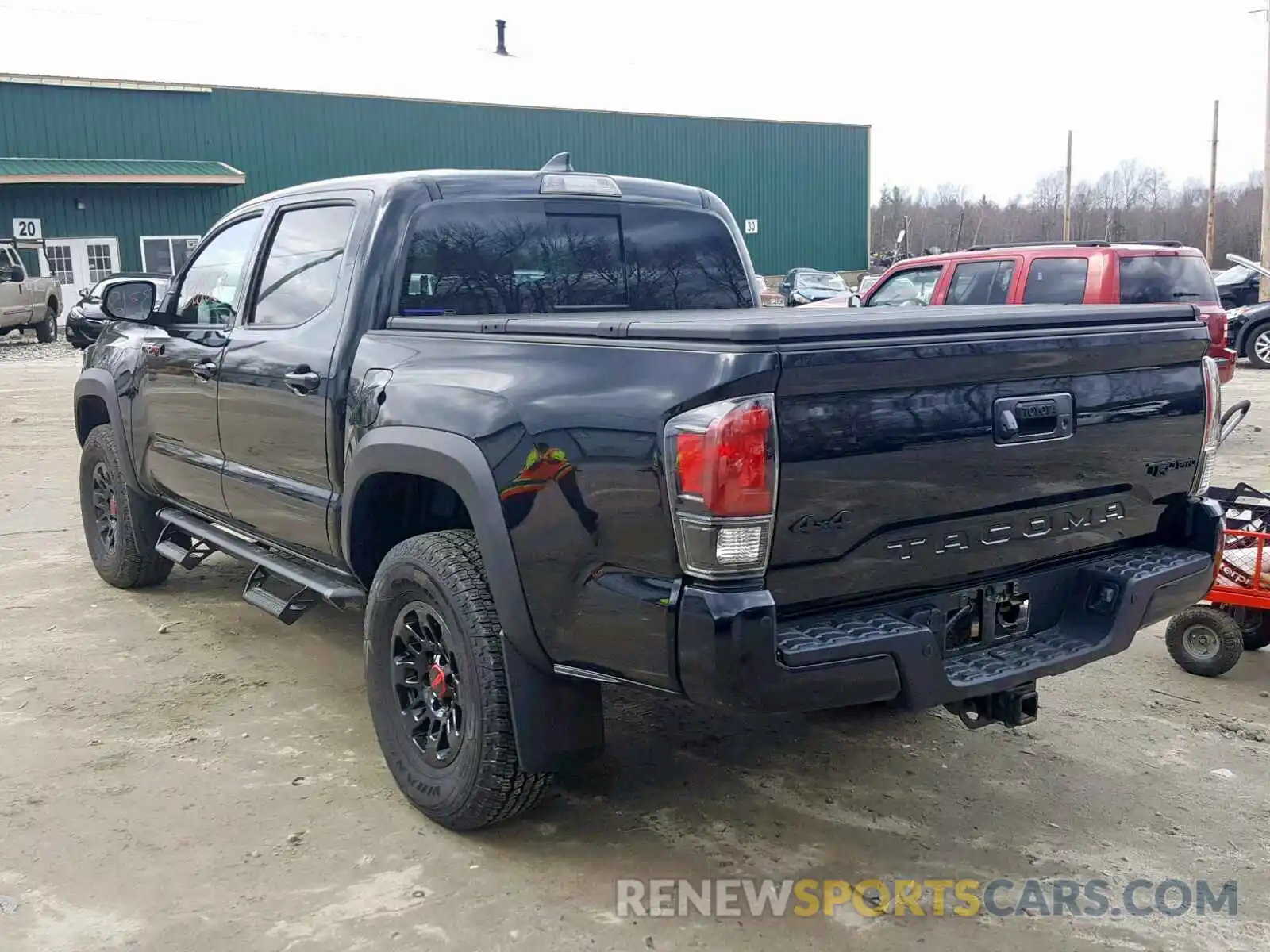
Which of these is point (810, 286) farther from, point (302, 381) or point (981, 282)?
point (302, 381)

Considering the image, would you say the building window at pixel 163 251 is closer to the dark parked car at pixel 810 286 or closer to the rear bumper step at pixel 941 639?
the dark parked car at pixel 810 286

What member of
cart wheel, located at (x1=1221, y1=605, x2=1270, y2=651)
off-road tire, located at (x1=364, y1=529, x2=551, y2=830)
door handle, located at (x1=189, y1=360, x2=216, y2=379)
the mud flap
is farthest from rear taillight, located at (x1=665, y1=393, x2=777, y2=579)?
cart wheel, located at (x1=1221, y1=605, x2=1270, y2=651)

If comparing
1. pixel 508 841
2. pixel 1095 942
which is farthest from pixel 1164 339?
pixel 508 841

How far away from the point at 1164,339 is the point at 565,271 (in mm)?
2138

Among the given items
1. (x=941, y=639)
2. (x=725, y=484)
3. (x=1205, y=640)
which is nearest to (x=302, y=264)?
(x=725, y=484)

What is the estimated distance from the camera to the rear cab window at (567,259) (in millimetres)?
4172

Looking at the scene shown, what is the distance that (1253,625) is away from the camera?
16.6 ft

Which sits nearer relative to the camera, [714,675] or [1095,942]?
[714,675]

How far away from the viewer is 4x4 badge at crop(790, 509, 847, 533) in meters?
2.78

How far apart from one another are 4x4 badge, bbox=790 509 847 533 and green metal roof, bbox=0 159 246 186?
28.2 meters

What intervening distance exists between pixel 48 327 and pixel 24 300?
1373 millimetres

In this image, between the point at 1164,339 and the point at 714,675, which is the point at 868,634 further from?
the point at 1164,339

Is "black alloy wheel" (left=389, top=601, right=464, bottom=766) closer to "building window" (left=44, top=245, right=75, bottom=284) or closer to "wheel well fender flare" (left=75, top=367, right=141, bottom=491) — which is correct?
"wheel well fender flare" (left=75, top=367, right=141, bottom=491)

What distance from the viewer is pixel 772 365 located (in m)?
2.69
